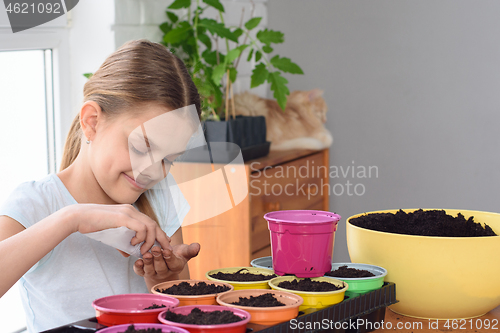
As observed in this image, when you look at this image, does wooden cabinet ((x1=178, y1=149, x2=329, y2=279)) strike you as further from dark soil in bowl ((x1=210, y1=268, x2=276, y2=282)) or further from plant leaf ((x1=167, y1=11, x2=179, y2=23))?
dark soil in bowl ((x1=210, y1=268, x2=276, y2=282))

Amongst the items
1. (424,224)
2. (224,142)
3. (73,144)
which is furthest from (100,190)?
(224,142)

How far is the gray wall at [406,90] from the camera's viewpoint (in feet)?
7.63

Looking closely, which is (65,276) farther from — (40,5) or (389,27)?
(389,27)

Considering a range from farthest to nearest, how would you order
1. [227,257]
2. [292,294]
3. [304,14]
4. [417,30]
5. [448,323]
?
[304,14] → [417,30] → [227,257] → [448,323] → [292,294]

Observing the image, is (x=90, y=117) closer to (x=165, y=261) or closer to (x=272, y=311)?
(x=165, y=261)

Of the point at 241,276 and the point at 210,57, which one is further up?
the point at 210,57

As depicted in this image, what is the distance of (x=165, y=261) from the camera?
0.83 m

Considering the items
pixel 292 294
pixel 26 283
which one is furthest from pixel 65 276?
pixel 292 294

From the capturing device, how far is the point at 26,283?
89 centimetres

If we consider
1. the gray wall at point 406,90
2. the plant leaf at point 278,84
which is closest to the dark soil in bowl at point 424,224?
the plant leaf at point 278,84

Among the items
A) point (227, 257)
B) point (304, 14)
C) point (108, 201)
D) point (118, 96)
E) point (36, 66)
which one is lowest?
point (227, 257)

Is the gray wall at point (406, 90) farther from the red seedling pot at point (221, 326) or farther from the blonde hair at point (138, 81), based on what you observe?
the red seedling pot at point (221, 326)

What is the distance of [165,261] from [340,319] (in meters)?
0.32

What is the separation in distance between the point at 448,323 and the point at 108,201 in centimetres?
67
